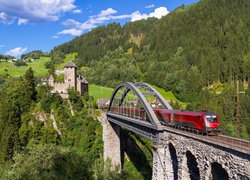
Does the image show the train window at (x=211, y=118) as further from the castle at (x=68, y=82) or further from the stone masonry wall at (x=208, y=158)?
the castle at (x=68, y=82)

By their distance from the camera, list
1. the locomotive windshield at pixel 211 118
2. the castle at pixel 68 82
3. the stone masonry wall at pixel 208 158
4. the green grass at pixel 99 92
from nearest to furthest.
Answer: the stone masonry wall at pixel 208 158, the locomotive windshield at pixel 211 118, the castle at pixel 68 82, the green grass at pixel 99 92

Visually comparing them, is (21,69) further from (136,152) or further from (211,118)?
(211,118)

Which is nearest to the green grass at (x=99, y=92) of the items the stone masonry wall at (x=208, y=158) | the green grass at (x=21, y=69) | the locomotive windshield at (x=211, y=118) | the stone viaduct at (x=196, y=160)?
the green grass at (x=21, y=69)

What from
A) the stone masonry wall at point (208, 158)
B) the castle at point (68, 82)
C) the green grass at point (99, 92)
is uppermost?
the castle at point (68, 82)

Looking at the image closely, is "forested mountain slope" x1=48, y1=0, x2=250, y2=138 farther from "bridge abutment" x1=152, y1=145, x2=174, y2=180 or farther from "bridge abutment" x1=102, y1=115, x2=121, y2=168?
"bridge abutment" x1=152, y1=145, x2=174, y2=180

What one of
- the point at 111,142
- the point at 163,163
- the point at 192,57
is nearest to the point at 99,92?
the point at 192,57

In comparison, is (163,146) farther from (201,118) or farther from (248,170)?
(248,170)

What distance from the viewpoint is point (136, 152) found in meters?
50.6

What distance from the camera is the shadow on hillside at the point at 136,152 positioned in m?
46.2

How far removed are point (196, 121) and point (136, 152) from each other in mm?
31151

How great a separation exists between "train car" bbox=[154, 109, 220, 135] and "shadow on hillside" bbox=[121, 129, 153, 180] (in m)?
21.3

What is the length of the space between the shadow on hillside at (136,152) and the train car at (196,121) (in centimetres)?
2134

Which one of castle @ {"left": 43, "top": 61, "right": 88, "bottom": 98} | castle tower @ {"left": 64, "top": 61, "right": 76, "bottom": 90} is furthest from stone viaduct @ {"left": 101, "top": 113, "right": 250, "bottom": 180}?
castle tower @ {"left": 64, "top": 61, "right": 76, "bottom": 90}

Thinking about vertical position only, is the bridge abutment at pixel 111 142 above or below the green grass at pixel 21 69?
below
